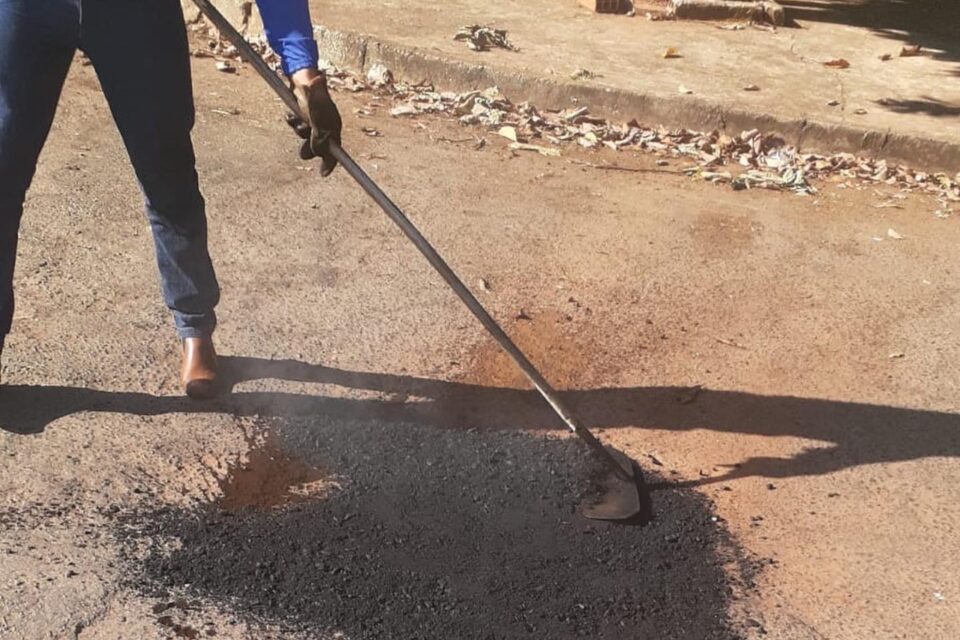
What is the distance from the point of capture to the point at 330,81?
285 inches

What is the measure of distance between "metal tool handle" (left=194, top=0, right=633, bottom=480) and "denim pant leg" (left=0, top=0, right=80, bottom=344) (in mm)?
406

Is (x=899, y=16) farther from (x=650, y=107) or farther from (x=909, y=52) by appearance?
(x=650, y=107)

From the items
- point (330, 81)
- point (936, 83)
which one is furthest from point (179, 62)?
point (936, 83)

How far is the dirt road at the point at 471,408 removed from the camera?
3213mm

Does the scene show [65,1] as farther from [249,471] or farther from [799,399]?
[799,399]

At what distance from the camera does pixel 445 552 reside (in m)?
3.35

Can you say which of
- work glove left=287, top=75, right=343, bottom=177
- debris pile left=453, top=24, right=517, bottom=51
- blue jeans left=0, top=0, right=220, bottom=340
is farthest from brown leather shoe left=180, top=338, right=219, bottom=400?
debris pile left=453, top=24, right=517, bottom=51

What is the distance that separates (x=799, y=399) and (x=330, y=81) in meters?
3.93

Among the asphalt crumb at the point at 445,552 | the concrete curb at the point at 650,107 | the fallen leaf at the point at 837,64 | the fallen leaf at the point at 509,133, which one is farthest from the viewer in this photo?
the fallen leaf at the point at 837,64

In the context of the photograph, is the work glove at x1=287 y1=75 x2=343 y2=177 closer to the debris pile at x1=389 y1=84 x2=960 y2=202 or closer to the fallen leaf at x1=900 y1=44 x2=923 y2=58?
the debris pile at x1=389 y1=84 x2=960 y2=202

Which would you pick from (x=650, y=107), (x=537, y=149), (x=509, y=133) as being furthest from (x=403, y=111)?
(x=650, y=107)

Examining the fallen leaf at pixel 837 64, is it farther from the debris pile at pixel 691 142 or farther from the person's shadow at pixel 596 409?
the person's shadow at pixel 596 409

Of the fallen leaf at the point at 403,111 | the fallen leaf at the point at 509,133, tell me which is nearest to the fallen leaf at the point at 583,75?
the fallen leaf at the point at 509,133

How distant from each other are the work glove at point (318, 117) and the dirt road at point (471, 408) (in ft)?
3.03
